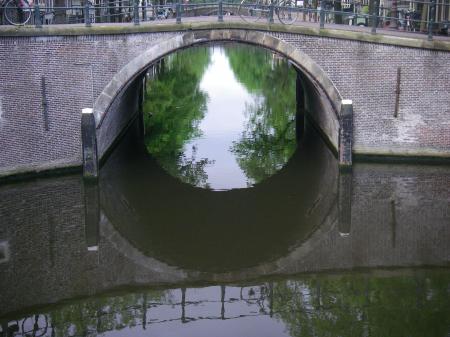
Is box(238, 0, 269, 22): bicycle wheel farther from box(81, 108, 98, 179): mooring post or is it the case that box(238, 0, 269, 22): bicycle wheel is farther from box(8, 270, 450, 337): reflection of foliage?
box(8, 270, 450, 337): reflection of foliage

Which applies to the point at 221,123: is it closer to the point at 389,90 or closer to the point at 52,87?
the point at 389,90

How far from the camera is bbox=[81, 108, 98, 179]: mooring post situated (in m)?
16.5

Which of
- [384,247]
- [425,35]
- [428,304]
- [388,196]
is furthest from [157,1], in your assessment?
[428,304]

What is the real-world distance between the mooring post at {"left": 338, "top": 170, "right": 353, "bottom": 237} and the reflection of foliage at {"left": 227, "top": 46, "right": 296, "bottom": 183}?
2246 mm

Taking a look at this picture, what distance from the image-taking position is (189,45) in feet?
56.9

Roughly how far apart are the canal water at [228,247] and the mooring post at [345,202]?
1.8 inches

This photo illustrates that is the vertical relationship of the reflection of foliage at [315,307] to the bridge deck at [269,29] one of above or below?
below

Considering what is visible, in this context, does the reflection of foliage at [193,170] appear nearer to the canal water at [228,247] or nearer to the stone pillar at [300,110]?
the canal water at [228,247]

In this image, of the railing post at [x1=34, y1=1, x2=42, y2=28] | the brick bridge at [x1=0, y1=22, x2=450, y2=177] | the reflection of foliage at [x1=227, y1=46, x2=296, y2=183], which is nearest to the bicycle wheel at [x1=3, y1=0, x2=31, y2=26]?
the railing post at [x1=34, y1=1, x2=42, y2=28]

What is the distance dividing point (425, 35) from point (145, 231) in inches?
380

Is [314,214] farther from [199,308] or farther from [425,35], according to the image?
[425,35]

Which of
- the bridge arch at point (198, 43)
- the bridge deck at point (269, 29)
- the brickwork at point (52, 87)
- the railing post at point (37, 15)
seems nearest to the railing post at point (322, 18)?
the bridge deck at point (269, 29)

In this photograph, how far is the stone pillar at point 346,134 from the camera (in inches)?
679

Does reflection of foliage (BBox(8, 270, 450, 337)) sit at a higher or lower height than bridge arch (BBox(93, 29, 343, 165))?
lower
